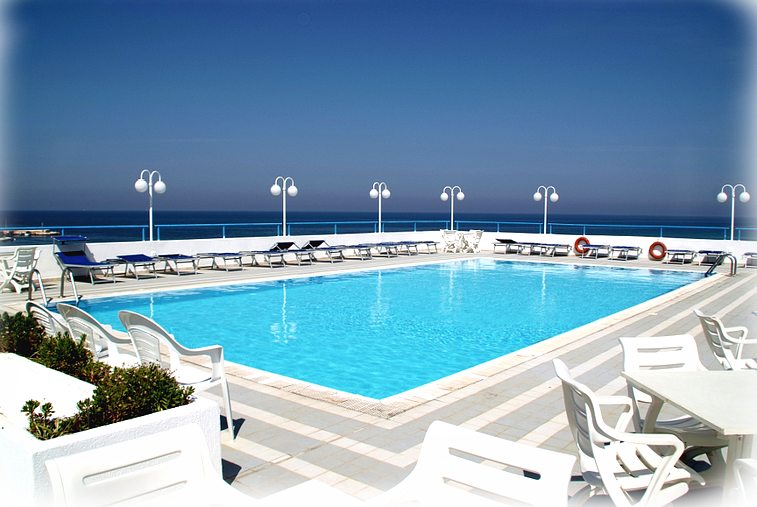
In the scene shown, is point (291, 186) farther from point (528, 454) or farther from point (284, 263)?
point (528, 454)

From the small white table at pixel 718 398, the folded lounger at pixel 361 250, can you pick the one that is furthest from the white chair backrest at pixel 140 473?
the folded lounger at pixel 361 250

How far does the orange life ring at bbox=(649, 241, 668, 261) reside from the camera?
16.8 metres

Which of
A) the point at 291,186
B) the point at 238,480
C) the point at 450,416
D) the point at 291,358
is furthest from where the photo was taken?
the point at 291,186

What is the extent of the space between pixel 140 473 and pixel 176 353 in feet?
7.18

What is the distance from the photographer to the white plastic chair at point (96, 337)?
4047 mm

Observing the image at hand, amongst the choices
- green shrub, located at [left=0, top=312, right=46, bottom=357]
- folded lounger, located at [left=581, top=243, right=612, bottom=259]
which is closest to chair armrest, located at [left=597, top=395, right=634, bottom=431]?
green shrub, located at [left=0, top=312, right=46, bottom=357]

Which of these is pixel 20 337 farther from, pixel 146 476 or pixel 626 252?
pixel 626 252

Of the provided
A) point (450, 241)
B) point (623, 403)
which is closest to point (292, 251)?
point (450, 241)

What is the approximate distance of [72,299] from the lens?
29.1 feet

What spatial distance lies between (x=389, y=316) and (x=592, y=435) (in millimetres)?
6466

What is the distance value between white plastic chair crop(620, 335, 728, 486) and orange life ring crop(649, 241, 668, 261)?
49.4 ft

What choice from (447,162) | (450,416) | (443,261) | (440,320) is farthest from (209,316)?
(447,162)

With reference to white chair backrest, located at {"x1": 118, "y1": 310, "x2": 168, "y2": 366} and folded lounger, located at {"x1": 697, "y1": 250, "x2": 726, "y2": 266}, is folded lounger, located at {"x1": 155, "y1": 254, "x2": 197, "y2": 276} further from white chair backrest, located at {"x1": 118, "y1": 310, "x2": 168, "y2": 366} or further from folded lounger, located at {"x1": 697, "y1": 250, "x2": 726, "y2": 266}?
Result: folded lounger, located at {"x1": 697, "y1": 250, "x2": 726, "y2": 266}

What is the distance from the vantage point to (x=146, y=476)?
5.98ft
